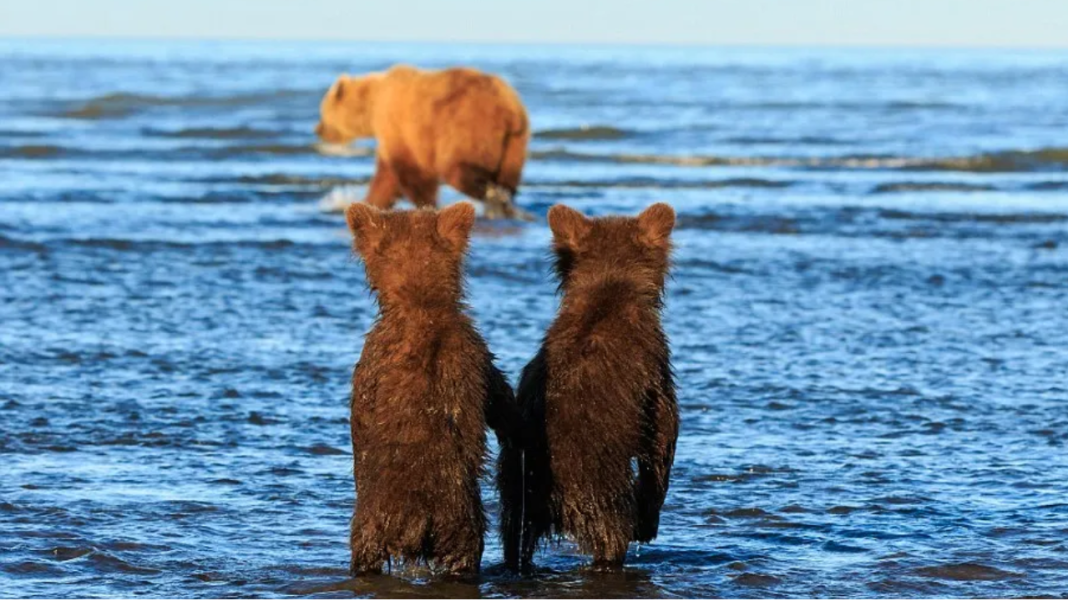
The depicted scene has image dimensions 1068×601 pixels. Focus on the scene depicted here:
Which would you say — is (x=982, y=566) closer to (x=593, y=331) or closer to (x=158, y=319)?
(x=593, y=331)

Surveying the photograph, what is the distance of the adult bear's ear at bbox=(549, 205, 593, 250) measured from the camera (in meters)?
6.29

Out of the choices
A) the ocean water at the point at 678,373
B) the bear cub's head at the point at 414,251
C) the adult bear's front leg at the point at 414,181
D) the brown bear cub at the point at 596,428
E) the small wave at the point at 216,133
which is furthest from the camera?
the small wave at the point at 216,133

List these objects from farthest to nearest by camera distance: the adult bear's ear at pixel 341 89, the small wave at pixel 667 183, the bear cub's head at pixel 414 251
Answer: the small wave at pixel 667 183 → the adult bear's ear at pixel 341 89 → the bear cub's head at pixel 414 251

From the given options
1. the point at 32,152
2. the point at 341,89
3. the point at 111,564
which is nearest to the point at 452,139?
the point at 341,89

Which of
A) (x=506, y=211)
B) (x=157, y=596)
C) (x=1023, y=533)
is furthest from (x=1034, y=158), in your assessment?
(x=157, y=596)

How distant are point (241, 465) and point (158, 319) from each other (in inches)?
151

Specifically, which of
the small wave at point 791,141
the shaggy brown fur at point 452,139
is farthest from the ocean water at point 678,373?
the small wave at point 791,141

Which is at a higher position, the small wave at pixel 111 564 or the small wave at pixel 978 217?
the small wave at pixel 978 217

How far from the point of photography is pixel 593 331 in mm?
6066

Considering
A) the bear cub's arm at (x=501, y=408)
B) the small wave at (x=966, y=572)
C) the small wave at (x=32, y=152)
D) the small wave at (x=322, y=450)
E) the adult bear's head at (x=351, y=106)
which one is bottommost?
the small wave at (x=32, y=152)

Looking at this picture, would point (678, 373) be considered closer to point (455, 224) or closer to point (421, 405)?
point (455, 224)

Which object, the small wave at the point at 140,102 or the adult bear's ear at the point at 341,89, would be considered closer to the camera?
the adult bear's ear at the point at 341,89

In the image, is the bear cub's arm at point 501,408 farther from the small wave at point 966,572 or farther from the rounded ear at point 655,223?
the small wave at point 966,572

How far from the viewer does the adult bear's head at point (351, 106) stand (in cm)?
2188
